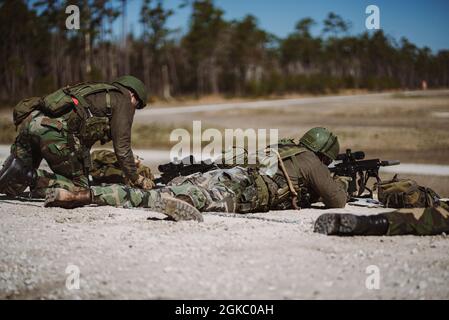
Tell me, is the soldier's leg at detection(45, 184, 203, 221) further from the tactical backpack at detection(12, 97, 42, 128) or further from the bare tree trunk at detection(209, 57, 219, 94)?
the bare tree trunk at detection(209, 57, 219, 94)

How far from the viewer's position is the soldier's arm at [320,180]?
23.0 feet

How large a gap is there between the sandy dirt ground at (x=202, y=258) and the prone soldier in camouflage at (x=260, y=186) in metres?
0.15

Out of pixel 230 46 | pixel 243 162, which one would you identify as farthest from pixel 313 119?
pixel 230 46

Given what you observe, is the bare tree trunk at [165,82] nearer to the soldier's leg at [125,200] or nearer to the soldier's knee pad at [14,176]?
the soldier's knee pad at [14,176]

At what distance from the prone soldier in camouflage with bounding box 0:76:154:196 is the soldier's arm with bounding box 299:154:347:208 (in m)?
1.93

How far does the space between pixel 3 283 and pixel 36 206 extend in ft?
9.86

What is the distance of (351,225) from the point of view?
18.3 feet

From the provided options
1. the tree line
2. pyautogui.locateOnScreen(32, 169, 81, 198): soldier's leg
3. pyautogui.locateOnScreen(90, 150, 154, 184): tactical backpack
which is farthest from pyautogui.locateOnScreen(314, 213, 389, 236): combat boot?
the tree line

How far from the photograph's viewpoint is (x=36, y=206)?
297 inches

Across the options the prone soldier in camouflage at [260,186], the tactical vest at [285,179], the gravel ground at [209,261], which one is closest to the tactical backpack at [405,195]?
the prone soldier in camouflage at [260,186]

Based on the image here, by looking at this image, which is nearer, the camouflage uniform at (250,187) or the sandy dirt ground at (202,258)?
the sandy dirt ground at (202,258)

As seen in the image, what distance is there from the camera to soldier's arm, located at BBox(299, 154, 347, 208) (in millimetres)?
6996

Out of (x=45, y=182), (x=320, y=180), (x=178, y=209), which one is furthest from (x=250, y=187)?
(x=45, y=182)
